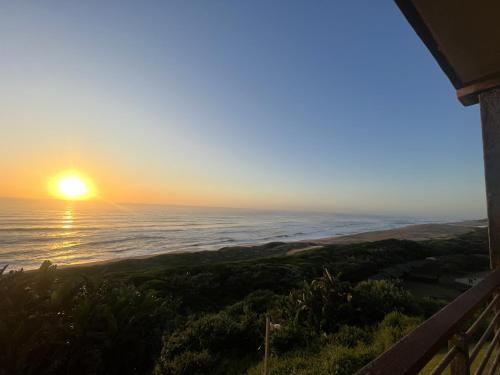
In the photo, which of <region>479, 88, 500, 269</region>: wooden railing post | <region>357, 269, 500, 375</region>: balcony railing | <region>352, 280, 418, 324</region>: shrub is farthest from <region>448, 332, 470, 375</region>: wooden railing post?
<region>352, 280, 418, 324</region>: shrub

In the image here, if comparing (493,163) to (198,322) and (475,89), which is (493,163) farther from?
(198,322)

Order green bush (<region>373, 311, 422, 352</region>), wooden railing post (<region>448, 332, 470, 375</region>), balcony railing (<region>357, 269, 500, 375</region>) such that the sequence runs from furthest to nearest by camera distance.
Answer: green bush (<region>373, 311, 422, 352</region>) < wooden railing post (<region>448, 332, 470, 375</region>) < balcony railing (<region>357, 269, 500, 375</region>)

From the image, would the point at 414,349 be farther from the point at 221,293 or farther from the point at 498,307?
the point at 221,293

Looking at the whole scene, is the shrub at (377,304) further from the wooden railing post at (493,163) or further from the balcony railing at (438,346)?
the balcony railing at (438,346)

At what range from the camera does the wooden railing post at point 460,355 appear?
1.39m

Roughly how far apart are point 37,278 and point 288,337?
6010mm

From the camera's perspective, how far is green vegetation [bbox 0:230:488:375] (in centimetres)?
420

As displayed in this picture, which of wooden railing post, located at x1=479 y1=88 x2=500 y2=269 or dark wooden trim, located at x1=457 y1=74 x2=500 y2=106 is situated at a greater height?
dark wooden trim, located at x1=457 y1=74 x2=500 y2=106

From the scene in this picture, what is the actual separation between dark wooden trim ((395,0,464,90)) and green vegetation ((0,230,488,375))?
16.8 ft

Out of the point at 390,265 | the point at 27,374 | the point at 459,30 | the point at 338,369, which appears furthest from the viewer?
the point at 390,265

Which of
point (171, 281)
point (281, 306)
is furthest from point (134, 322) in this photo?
point (171, 281)

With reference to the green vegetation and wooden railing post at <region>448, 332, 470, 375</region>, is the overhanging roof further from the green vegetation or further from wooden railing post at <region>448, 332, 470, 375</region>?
the green vegetation

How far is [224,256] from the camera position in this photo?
3098 cm

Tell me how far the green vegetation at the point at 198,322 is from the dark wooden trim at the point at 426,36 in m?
5.12
